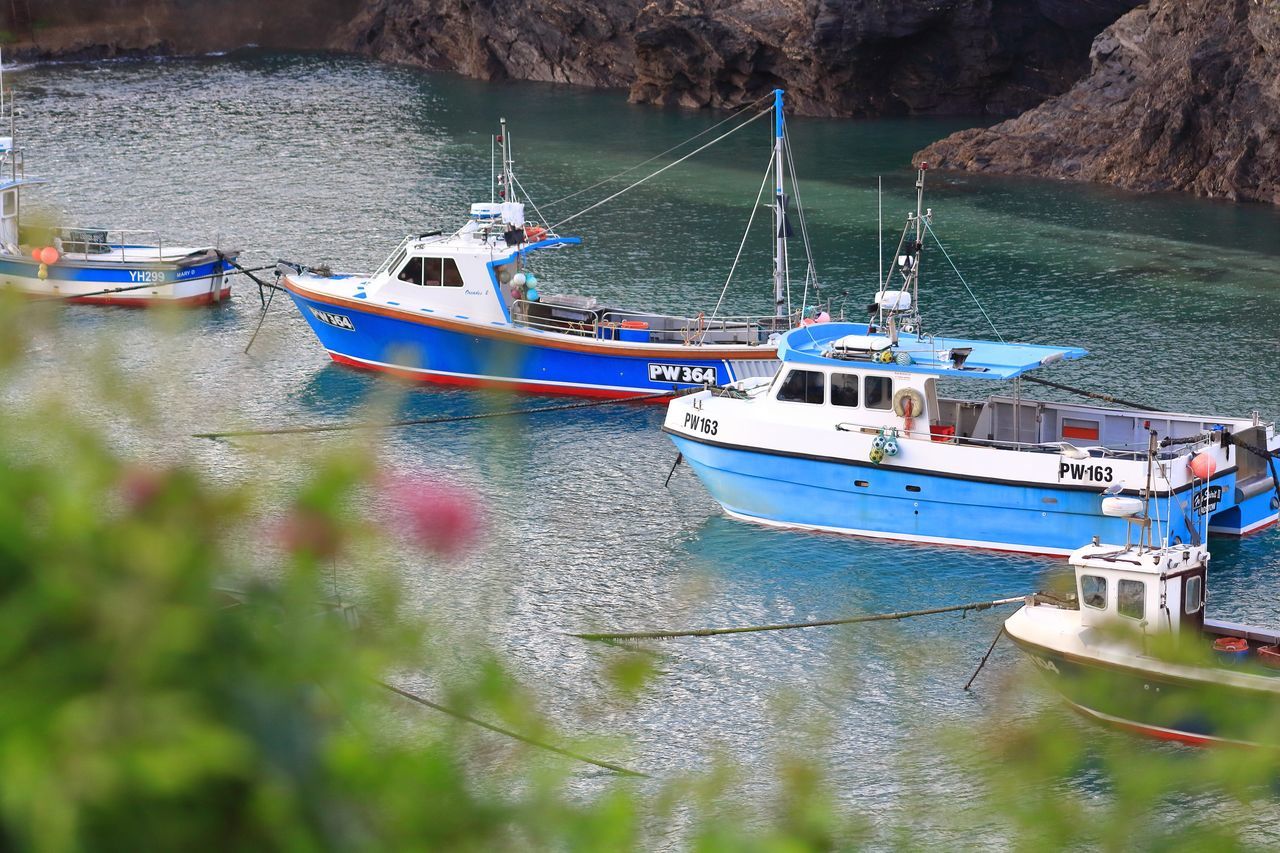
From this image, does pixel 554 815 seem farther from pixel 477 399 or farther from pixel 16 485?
pixel 477 399

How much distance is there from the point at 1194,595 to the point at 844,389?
7908 millimetres

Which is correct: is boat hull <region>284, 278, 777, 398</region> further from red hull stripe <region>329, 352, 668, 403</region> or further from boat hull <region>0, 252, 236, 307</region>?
boat hull <region>0, 252, 236, 307</region>

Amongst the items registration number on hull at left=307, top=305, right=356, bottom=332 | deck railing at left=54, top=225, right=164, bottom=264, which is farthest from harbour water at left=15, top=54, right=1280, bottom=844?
deck railing at left=54, top=225, right=164, bottom=264

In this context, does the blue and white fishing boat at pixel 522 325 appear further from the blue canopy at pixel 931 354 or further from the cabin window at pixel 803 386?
the cabin window at pixel 803 386

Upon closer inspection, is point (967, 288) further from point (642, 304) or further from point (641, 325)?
point (641, 325)

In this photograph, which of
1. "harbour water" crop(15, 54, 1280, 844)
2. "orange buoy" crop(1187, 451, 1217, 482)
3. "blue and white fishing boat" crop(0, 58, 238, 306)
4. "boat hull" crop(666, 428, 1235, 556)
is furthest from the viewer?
"blue and white fishing boat" crop(0, 58, 238, 306)

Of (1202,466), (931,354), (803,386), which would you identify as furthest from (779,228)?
(1202,466)

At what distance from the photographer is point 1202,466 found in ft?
79.0

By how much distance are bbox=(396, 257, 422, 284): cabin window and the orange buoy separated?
1758 cm

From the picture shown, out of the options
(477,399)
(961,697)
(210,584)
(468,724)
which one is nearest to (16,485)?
(210,584)

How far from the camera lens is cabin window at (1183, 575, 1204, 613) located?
19781mm

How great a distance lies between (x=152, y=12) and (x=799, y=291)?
65.3 metres

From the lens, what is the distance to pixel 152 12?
97250 millimetres

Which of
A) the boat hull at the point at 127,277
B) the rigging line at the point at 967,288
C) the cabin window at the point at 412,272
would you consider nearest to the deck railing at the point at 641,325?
the cabin window at the point at 412,272
